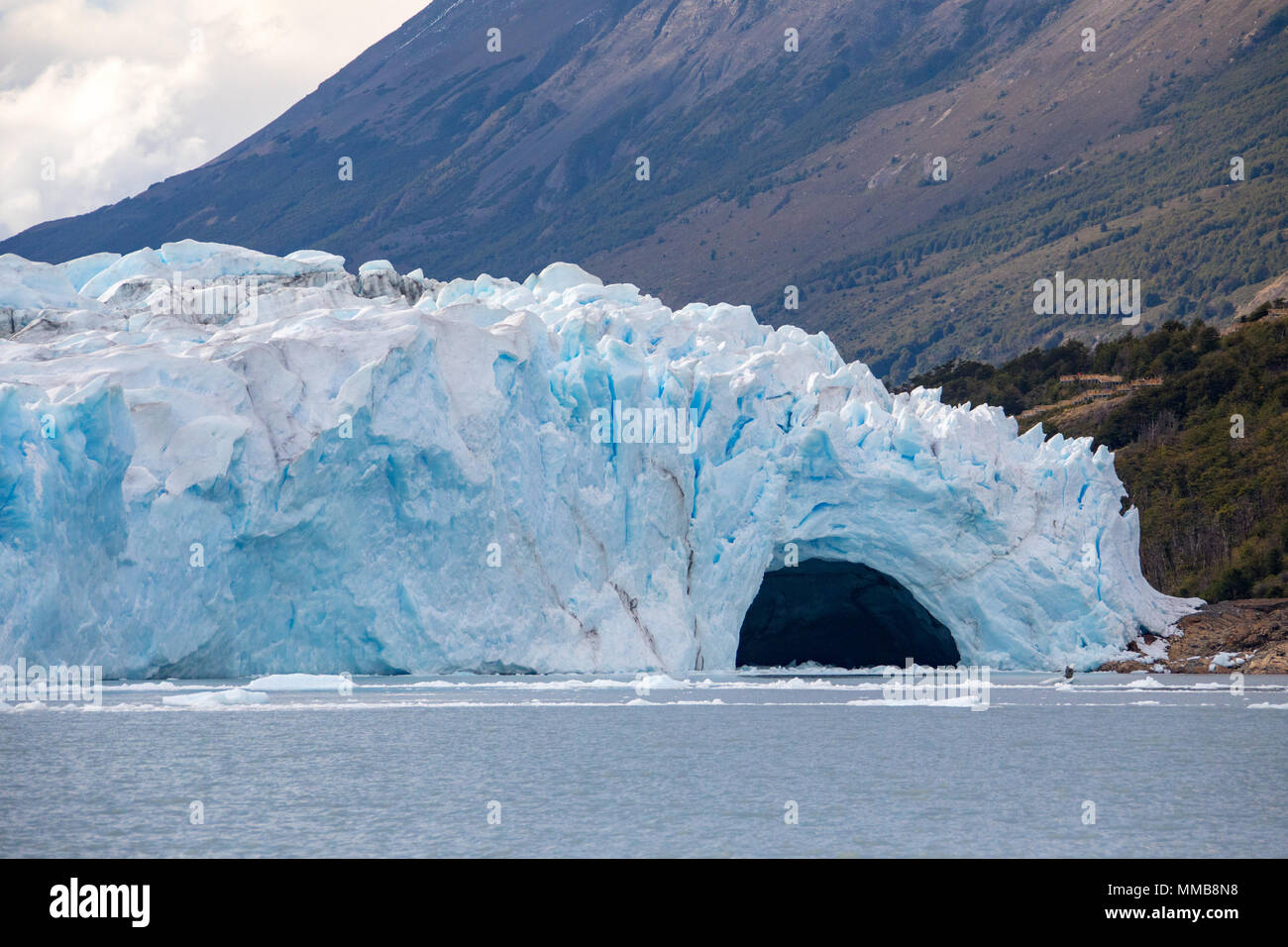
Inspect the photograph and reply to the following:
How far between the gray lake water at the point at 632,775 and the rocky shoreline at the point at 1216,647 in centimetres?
744

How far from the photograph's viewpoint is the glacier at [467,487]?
2788 centimetres

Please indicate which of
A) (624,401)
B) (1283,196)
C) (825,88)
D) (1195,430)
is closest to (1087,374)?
(1195,430)

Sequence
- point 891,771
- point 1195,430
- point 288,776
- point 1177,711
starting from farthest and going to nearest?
1. point 1195,430
2. point 1177,711
3. point 891,771
4. point 288,776

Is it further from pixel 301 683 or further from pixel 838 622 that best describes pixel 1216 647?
pixel 301 683

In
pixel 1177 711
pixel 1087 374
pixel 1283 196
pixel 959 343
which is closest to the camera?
Answer: pixel 1177 711

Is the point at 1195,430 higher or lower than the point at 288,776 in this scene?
higher

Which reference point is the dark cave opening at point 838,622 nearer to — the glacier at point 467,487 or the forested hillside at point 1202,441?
the glacier at point 467,487

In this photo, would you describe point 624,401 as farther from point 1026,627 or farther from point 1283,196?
point 1283,196

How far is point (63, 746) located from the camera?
73.0 ft

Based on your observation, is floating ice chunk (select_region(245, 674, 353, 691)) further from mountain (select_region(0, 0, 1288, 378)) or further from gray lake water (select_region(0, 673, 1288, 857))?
mountain (select_region(0, 0, 1288, 378))

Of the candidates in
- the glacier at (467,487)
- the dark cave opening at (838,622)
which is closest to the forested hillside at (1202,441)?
the dark cave opening at (838,622)

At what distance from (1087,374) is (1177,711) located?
4697 centimetres

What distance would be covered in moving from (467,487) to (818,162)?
124181mm

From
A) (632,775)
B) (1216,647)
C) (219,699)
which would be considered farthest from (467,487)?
(1216,647)
